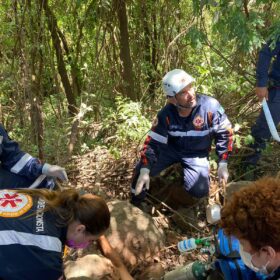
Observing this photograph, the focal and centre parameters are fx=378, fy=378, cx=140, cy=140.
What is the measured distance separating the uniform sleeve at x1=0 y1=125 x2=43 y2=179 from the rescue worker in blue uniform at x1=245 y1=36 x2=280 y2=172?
2.28m

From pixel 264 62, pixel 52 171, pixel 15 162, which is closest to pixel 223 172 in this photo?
pixel 264 62

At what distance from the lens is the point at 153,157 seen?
12.7ft


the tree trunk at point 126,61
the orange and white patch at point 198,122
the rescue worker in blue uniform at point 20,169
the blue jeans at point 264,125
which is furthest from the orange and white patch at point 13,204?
the tree trunk at point 126,61

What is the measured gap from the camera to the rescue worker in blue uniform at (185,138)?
143 inches

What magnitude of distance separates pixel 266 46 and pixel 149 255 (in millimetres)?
2267

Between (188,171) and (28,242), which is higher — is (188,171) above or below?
below

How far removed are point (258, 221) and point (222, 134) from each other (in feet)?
7.49

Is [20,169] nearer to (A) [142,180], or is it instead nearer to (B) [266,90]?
(A) [142,180]

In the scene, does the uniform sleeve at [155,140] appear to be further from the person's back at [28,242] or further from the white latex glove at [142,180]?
the person's back at [28,242]

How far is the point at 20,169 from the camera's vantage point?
310 cm

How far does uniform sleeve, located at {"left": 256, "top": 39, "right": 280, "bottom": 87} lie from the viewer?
369cm

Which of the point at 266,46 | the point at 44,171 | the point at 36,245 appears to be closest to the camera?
the point at 36,245

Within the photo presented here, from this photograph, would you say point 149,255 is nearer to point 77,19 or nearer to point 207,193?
point 207,193

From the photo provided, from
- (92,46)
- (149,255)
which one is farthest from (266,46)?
(92,46)
